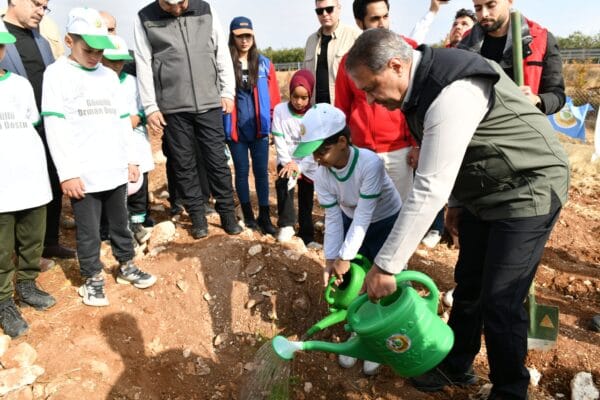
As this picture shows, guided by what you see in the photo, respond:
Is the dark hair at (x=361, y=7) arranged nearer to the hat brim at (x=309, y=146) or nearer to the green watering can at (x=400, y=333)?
the hat brim at (x=309, y=146)

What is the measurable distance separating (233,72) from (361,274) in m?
2.13

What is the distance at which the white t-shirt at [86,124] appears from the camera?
266 centimetres

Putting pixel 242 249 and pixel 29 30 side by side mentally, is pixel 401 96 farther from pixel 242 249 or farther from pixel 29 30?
pixel 29 30

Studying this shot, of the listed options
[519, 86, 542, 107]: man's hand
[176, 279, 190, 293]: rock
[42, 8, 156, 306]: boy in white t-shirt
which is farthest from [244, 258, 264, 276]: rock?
[519, 86, 542, 107]: man's hand

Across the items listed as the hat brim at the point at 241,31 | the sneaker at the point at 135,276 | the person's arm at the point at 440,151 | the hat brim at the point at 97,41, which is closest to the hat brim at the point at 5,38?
the hat brim at the point at 97,41

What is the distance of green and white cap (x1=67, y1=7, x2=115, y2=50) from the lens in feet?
8.56

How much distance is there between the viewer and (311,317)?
3.12 m

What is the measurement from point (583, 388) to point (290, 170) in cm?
243

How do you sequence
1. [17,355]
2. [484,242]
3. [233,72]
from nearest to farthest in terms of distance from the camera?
[484,242], [17,355], [233,72]

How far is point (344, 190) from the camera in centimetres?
251

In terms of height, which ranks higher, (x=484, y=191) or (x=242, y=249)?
(x=484, y=191)

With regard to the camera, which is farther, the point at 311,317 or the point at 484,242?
the point at 311,317

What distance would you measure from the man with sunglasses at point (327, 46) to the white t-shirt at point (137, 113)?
4.86 ft

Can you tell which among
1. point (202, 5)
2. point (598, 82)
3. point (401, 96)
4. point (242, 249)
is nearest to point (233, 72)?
point (202, 5)
